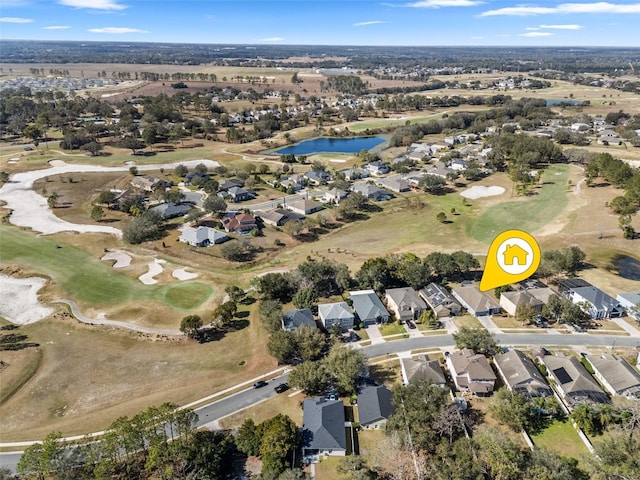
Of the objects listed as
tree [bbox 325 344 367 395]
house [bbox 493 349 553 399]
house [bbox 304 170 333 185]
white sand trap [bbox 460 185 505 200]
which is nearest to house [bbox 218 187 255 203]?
house [bbox 304 170 333 185]

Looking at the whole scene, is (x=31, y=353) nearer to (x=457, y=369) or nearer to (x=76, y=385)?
(x=76, y=385)

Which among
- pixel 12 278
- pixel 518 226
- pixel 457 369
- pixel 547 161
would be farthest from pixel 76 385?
pixel 547 161

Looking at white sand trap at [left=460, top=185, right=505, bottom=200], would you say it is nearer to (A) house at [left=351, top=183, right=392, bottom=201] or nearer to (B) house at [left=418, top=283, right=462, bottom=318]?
(A) house at [left=351, top=183, right=392, bottom=201]

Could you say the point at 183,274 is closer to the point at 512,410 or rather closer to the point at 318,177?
the point at 512,410

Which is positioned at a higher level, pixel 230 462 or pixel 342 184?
pixel 342 184

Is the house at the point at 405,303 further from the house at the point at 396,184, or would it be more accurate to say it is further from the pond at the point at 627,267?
the house at the point at 396,184

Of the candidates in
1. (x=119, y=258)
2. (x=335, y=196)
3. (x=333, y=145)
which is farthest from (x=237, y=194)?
(x=333, y=145)

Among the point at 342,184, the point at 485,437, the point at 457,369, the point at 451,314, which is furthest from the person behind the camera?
the point at 342,184

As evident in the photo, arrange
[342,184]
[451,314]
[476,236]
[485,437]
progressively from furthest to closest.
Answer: [342,184] → [476,236] → [451,314] → [485,437]
